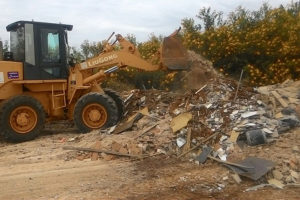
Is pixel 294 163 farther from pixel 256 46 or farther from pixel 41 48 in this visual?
pixel 256 46

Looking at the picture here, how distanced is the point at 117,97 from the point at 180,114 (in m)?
2.56

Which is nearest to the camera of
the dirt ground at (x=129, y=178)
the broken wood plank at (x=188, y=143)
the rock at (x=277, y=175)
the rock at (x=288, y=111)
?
the dirt ground at (x=129, y=178)

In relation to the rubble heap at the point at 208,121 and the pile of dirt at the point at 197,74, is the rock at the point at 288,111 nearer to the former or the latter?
the rubble heap at the point at 208,121

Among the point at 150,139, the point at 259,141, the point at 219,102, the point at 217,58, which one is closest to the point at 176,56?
the point at 219,102

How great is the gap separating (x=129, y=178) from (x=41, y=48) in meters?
4.94

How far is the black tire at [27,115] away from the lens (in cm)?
1025

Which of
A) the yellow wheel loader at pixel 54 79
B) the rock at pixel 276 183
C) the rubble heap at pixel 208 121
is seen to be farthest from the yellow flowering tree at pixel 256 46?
the rock at pixel 276 183

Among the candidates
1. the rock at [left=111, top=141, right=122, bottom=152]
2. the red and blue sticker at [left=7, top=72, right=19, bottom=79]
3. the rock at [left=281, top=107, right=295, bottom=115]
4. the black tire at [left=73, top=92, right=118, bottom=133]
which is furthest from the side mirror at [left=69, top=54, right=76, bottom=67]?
the rock at [left=281, top=107, right=295, bottom=115]

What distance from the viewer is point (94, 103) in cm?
1065

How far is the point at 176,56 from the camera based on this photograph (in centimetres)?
1087

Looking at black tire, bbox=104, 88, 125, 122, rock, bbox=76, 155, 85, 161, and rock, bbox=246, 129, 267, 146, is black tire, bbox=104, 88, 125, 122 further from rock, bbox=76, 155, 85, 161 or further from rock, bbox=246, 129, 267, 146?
rock, bbox=246, 129, 267, 146

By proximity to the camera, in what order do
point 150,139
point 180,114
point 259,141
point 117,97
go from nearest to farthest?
point 259,141 → point 150,139 → point 180,114 → point 117,97

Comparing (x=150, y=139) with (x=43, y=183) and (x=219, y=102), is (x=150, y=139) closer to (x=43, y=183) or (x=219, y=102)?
(x=219, y=102)

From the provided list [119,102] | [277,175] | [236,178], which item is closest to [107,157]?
[236,178]
